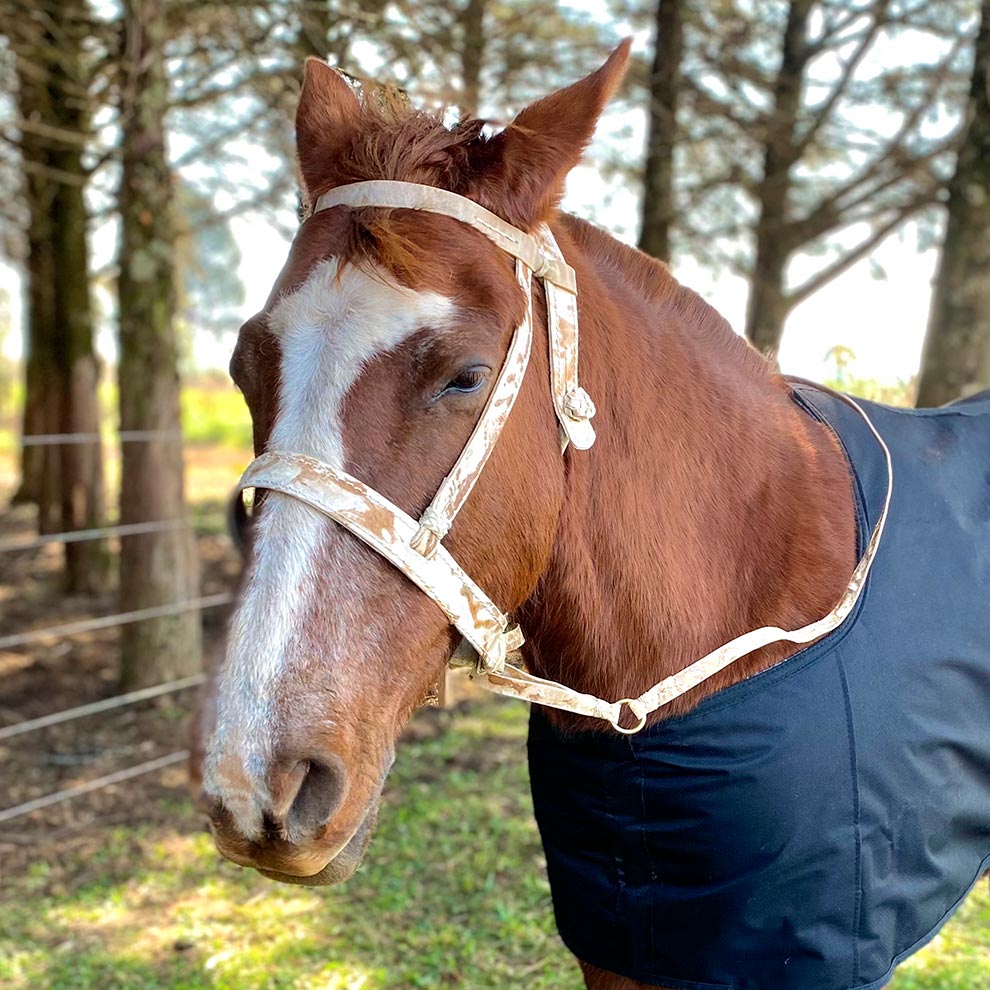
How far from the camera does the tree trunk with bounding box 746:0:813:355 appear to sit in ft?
24.3

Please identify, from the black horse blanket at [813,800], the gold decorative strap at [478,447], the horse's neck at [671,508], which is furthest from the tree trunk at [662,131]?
the gold decorative strap at [478,447]

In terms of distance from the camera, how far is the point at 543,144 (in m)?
1.52

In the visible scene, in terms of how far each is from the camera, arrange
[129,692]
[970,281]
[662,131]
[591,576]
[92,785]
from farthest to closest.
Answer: [662,131], [129,692], [970,281], [92,785], [591,576]

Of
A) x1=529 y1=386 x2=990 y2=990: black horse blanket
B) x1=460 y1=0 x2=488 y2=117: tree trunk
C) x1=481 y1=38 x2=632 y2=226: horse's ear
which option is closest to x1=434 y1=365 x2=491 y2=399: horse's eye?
x1=481 y1=38 x2=632 y2=226: horse's ear

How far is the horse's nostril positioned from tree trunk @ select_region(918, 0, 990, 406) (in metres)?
4.20

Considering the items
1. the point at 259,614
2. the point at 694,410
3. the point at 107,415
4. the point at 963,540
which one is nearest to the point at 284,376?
the point at 259,614

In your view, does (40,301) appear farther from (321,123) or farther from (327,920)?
(321,123)

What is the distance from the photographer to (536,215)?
1.56m

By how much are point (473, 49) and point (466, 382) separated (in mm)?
5393

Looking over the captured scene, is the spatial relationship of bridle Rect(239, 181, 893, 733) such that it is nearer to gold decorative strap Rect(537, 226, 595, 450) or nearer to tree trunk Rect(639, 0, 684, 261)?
gold decorative strap Rect(537, 226, 595, 450)

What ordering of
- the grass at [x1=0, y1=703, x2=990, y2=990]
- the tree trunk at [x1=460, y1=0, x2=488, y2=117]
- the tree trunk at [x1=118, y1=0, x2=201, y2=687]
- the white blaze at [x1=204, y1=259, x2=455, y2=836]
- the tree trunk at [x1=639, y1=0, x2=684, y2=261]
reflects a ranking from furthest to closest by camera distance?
1. the tree trunk at [x1=639, y1=0, x2=684, y2=261]
2. the tree trunk at [x1=460, y1=0, x2=488, y2=117]
3. the tree trunk at [x1=118, y1=0, x2=201, y2=687]
4. the grass at [x1=0, y1=703, x2=990, y2=990]
5. the white blaze at [x1=204, y1=259, x2=455, y2=836]

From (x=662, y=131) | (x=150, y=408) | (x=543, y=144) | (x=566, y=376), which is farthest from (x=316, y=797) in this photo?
(x=662, y=131)

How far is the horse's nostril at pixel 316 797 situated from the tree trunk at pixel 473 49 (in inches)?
192

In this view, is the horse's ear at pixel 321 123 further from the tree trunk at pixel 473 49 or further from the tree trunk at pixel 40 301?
the tree trunk at pixel 40 301
